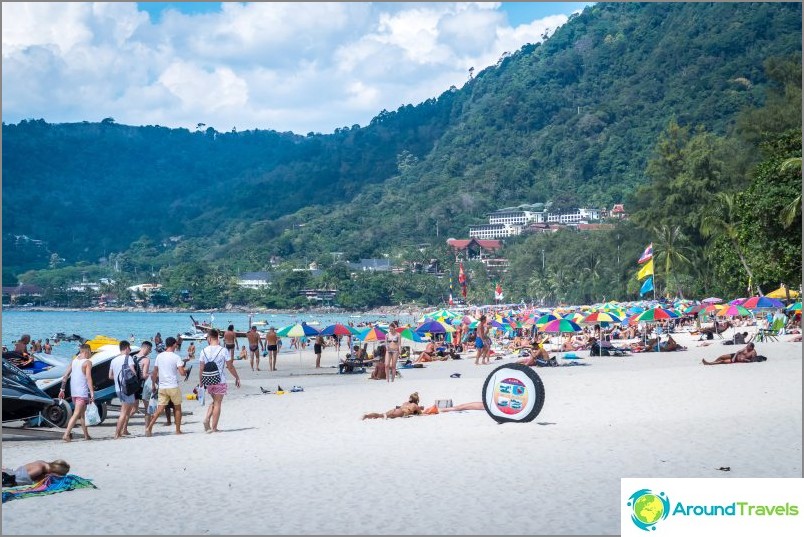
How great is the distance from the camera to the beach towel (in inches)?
331

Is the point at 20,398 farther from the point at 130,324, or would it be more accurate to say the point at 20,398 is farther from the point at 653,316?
the point at 130,324

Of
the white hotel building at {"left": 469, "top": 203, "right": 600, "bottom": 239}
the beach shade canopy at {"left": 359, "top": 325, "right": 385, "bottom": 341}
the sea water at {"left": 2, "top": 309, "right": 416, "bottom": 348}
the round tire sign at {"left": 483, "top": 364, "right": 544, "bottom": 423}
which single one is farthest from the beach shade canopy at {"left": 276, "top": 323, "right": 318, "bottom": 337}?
the white hotel building at {"left": 469, "top": 203, "right": 600, "bottom": 239}

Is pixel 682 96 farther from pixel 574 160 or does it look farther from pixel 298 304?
pixel 298 304

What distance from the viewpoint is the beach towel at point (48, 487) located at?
27.6 ft

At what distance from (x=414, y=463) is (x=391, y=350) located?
423 inches

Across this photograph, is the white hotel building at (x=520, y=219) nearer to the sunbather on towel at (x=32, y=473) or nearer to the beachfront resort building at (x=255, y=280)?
the beachfront resort building at (x=255, y=280)

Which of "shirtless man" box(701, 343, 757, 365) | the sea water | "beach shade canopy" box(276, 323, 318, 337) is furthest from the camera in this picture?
the sea water

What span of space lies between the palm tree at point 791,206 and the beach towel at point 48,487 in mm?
23771

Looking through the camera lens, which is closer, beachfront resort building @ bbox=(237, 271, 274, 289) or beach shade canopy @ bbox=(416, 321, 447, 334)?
beach shade canopy @ bbox=(416, 321, 447, 334)

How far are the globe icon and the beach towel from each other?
16.0ft

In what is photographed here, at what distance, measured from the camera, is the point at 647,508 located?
21.7 ft

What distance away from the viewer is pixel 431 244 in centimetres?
17988

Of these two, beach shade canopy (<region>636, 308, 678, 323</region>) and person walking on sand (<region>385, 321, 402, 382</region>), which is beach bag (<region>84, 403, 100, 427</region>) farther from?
beach shade canopy (<region>636, 308, 678, 323</region>)

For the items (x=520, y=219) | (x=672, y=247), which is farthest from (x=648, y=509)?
(x=520, y=219)
